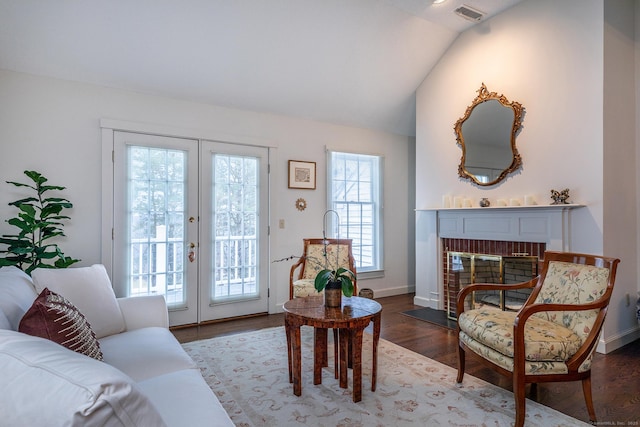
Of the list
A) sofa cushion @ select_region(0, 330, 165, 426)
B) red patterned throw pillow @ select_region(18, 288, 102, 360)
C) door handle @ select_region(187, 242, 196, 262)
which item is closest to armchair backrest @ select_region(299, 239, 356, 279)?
door handle @ select_region(187, 242, 196, 262)

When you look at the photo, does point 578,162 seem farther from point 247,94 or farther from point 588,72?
point 247,94

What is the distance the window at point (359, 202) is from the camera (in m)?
5.03

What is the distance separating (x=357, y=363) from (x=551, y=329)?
121 cm

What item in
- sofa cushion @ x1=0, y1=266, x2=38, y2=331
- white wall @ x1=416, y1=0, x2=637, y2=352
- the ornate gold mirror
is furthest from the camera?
the ornate gold mirror

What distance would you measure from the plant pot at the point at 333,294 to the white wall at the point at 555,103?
2414 millimetres

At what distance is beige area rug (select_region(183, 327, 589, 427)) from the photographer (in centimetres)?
207

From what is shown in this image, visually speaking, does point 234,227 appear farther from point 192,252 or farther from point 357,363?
point 357,363

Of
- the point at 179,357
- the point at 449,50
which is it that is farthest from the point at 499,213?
the point at 179,357

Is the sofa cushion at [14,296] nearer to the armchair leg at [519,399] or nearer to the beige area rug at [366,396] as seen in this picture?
the beige area rug at [366,396]

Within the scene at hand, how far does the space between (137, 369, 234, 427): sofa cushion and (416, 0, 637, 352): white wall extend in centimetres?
343

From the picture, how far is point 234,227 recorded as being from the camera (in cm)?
425

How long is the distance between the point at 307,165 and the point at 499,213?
2.38m

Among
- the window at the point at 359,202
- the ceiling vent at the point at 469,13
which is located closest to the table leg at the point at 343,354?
the window at the point at 359,202

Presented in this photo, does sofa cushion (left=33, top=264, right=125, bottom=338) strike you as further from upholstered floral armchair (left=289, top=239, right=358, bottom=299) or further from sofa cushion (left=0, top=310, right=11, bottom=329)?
upholstered floral armchair (left=289, top=239, right=358, bottom=299)
